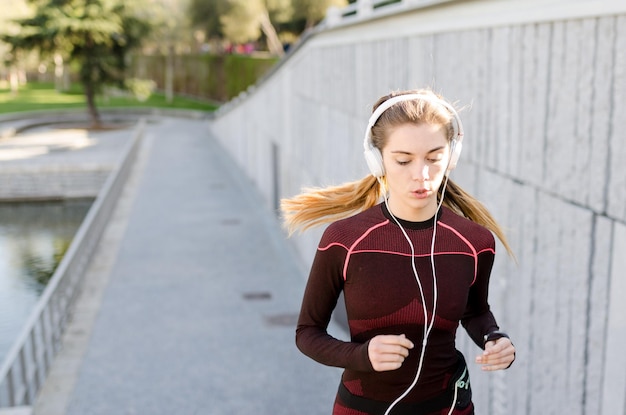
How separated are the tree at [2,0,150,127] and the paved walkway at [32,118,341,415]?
2361 cm

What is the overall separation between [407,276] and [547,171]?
2843 mm

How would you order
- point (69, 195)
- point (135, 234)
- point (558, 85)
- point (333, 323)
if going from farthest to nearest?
point (69, 195) → point (135, 234) → point (333, 323) → point (558, 85)

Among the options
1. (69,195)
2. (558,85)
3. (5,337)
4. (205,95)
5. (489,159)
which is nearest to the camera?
(558,85)

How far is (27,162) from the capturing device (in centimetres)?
3391

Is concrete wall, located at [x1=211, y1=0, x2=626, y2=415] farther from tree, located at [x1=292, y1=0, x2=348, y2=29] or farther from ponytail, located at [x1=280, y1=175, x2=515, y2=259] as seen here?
tree, located at [x1=292, y1=0, x2=348, y2=29]

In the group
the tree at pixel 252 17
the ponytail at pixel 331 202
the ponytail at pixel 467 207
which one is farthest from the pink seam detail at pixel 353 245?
the tree at pixel 252 17

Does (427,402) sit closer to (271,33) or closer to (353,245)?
(353,245)

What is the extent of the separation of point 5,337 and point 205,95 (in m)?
47.3

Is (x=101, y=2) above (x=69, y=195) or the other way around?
above

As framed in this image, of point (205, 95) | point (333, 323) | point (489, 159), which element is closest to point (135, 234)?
point (333, 323)

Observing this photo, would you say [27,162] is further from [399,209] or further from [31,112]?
[399,209]

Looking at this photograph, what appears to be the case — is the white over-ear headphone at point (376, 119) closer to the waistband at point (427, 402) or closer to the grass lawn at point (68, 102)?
the waistband at point (427, 402)

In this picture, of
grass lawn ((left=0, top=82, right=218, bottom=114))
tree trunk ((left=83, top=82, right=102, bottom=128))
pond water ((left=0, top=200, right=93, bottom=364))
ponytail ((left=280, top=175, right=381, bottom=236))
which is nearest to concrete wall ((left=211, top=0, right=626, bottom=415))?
ponytail ((left=280, top=175, right=381, bottom=236))

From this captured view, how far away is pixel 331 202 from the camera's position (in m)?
2.83
